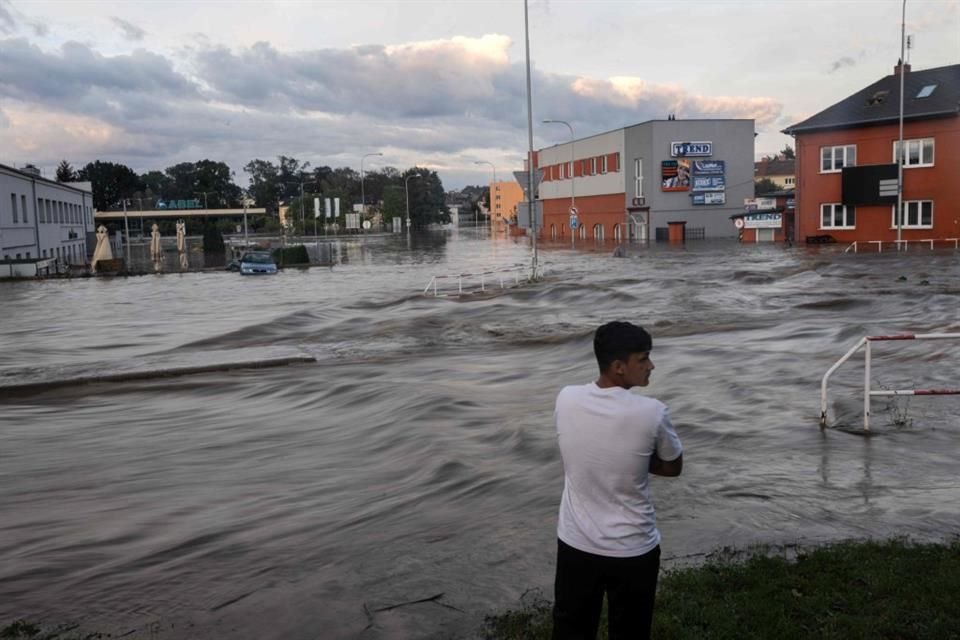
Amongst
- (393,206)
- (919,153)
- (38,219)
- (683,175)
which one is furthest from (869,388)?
(393,206)

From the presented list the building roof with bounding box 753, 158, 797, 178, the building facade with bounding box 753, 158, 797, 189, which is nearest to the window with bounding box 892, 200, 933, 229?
the building facade with bounding box 753, 158, 797, 189

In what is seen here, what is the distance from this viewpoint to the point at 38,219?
63.6 metres

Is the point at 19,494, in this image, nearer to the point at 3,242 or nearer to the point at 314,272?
the point at 314,272

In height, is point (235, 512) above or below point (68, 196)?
below

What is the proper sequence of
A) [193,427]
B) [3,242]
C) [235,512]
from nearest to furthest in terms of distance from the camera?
1. [235,512]
2. [193,427]
3. [3,242]

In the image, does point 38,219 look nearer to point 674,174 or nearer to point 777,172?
point 674,174

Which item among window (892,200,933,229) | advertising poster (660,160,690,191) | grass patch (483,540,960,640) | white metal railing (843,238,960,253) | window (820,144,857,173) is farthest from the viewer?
Answer: advertising poster (660,160,690,191)

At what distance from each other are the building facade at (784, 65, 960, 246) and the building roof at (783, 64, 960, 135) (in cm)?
6

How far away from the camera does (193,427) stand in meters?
12.4

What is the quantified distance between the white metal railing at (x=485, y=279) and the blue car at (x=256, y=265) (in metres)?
12.2

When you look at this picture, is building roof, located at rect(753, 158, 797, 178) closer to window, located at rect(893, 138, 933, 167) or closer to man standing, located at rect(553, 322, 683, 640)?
window, located at rect(893, 138, 933, 167)

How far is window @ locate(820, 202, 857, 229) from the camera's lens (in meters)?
58.5

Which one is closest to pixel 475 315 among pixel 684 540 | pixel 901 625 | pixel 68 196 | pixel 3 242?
pixel 684 540

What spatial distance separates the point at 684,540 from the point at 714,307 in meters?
20.1
